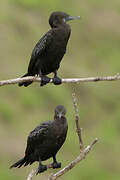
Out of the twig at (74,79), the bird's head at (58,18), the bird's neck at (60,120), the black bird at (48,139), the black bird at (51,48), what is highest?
the bird's head at (58,18)

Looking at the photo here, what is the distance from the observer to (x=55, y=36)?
13.7 meters

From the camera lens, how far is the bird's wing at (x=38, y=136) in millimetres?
13672

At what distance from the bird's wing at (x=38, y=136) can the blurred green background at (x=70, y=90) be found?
610cm

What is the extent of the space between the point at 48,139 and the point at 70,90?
31.5 feet

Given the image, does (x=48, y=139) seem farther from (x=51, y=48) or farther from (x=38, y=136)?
(x=51, y=48)

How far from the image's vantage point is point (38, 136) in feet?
44.9

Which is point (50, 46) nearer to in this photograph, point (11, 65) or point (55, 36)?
point (55, 36)

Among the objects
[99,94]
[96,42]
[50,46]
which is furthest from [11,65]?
[50,46]

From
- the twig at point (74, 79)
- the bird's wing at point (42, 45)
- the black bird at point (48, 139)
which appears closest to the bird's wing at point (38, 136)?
the black bird at point (48, 139)

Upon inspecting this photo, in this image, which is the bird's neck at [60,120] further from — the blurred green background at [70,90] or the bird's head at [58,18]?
the blurred green background at [70,90]

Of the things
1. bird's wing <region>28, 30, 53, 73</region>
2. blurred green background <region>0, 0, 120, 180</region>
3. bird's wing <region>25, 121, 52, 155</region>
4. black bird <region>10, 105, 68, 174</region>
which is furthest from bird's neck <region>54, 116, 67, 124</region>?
blurred green background <region>0, 0, 120, 180</region>

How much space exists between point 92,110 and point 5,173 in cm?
347

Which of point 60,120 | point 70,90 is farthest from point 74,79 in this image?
point 70,90

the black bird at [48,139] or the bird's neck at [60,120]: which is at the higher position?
the bird's neck at [60,120]
